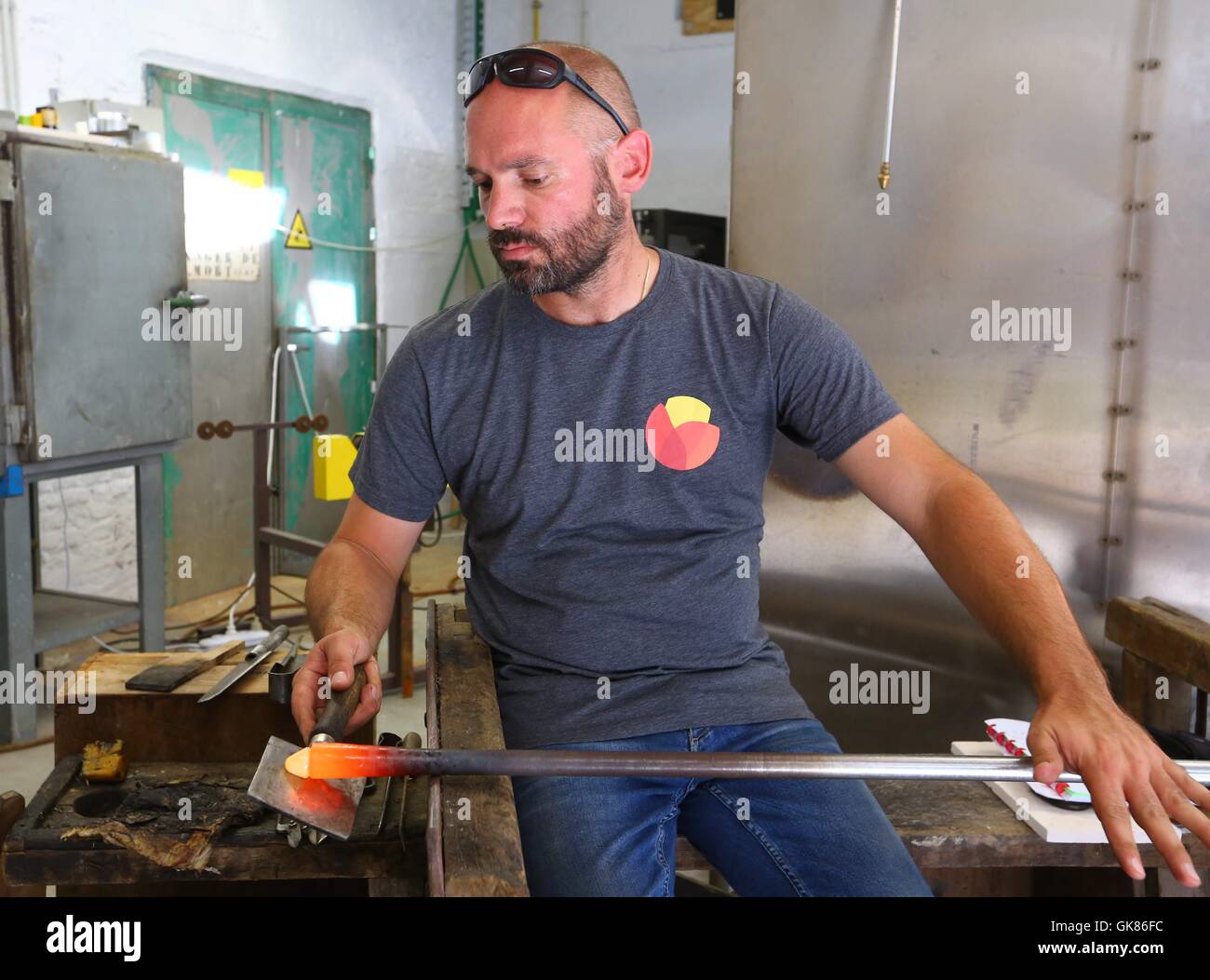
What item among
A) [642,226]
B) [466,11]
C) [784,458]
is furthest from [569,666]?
[466,11]

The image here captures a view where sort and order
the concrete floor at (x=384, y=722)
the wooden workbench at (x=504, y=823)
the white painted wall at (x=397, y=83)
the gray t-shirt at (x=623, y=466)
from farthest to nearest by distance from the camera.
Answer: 1. the white painted wall at (x=397, y=83)
2. the concrete floor at (x=384, y=722)
3. the gray t-shirt at (x=623, y=466)
4. the wooden workbench at (x=504, y=823)

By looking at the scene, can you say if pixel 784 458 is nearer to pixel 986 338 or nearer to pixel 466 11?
pixel 986 338

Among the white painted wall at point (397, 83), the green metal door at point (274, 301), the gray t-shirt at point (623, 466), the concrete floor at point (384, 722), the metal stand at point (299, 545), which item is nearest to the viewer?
the gray t-shirt at point (623, 466)

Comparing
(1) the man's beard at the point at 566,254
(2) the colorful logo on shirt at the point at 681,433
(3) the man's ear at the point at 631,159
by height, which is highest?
(3) the man's ear at the point at 631,159

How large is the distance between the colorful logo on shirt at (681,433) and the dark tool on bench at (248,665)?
2.36ft

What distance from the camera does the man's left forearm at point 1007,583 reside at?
136 centimetres

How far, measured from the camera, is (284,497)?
550 cm

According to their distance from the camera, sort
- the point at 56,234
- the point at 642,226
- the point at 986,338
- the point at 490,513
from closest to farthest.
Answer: the point at 490,513 < the point at 986,338 < the point at 56,234 < the point at 642,226

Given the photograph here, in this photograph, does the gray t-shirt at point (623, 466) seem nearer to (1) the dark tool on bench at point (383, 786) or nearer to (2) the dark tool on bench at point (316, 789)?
(1) the dark tool on bench at point (383, 786)

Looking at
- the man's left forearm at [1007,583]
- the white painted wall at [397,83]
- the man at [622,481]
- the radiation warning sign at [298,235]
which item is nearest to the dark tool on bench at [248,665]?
the man at [622,481]

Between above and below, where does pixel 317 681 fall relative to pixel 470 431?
below

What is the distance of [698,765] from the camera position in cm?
126

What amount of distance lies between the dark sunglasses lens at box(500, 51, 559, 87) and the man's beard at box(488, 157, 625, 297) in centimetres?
14

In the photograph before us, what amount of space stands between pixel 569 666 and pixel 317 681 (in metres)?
0.37
